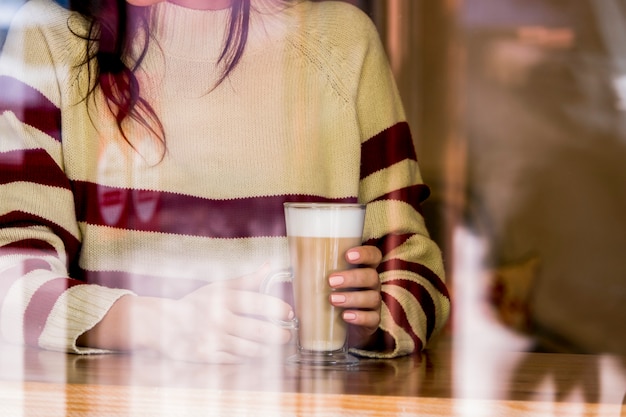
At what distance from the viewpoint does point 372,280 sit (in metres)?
0.58

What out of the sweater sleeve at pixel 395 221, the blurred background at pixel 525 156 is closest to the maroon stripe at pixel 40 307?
the sweater sleeve at pixel 395 221

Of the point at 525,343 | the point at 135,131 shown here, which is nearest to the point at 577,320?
the point at 525,343

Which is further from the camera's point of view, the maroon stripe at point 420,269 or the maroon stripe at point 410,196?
the maroon stripe at point 410,196

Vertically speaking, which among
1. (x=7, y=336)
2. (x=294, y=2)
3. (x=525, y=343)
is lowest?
(x=525, y=343)

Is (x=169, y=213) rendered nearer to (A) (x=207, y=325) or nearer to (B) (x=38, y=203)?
(B) (x=38, y=203)

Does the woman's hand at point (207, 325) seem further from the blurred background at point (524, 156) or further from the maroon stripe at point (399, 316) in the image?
the blurred background at point (524, 156)

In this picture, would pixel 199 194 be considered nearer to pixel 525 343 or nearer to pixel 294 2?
pixel 294 2

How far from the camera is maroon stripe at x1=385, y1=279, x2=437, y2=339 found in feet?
2.32

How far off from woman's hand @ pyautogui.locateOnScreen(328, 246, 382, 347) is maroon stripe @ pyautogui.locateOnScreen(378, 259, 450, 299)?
12 centimetres

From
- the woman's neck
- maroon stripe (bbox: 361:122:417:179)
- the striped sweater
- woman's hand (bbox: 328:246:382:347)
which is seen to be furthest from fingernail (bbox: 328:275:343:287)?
the woman's neck

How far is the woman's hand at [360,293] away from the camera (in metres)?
0.55

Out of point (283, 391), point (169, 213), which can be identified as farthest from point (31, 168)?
point (283, 391)

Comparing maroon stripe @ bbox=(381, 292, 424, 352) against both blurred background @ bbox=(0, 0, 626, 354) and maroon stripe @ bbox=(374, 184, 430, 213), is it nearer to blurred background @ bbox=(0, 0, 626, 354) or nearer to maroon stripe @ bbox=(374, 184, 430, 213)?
maroon stripe @ bbox=(374, 184, 430, 213)

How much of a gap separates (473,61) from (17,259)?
1413 mm
